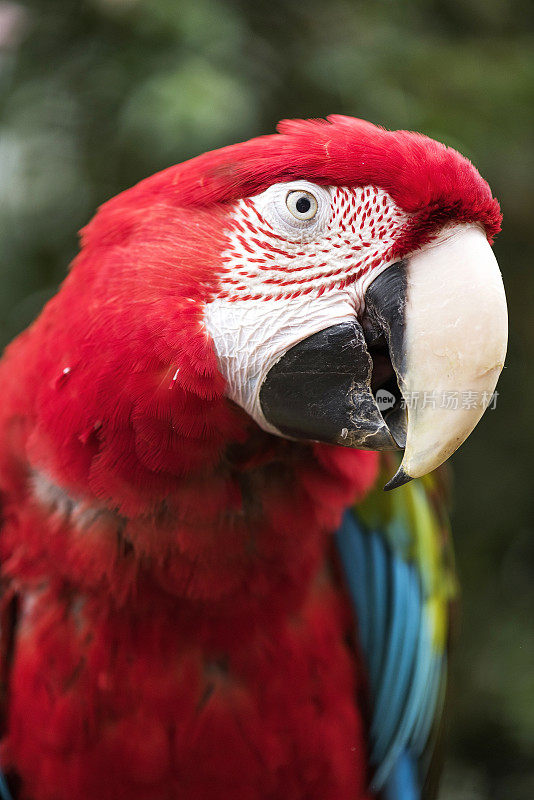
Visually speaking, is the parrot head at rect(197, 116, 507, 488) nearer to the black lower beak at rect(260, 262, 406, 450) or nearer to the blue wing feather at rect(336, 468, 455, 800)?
the black lower beak at rect(260, 262, 406, 450)

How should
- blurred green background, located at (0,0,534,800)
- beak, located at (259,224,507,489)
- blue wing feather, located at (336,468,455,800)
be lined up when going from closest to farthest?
beak, located at (259,224,507,489), blue wing feather, located at (336,468,455,800), blurred green background, located at (0,0,534,800)

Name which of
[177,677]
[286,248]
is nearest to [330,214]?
[286,248]

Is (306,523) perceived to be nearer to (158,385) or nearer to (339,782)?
(158,385)

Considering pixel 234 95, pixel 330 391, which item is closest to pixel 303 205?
pixel 330 391

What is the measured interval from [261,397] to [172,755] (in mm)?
592

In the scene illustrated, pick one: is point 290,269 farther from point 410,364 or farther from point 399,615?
point 399,615

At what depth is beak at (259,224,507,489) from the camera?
864mm

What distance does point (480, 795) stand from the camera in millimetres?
2082

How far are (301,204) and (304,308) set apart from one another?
12cm

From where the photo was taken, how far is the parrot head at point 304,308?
0.88m

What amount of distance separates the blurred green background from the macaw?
60 cm

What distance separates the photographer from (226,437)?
0.97 m

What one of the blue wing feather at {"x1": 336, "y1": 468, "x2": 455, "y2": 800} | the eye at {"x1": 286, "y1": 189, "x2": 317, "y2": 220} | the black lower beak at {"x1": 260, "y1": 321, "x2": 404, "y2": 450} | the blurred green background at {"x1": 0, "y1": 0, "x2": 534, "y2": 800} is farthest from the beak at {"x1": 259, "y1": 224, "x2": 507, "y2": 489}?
Result: the blurred green background at {"x1": 0, "y1": 0, "x2": 534, "y2": 800}

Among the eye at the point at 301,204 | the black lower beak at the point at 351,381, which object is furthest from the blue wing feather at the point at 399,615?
the eye at the point at 301,204
